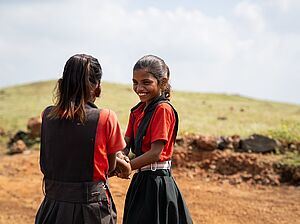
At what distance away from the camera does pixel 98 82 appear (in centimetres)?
261

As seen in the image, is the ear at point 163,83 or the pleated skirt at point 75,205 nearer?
the pleated skirt at point 75,205

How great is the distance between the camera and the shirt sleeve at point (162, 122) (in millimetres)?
3096

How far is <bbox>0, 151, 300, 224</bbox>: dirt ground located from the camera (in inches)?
229

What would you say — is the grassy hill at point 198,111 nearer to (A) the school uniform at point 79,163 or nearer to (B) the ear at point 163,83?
(B) the ear at point 163,83

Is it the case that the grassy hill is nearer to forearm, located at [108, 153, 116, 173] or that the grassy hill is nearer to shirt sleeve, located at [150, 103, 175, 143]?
shirt sleeve, located at [150, 103, 175, 143]

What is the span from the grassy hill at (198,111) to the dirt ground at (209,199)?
1728 millimetres

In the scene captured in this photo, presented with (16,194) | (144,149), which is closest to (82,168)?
(144,149)

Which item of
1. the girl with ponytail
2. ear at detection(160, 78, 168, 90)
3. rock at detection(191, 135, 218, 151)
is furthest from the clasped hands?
rock at detection(191, 135, 218, 151)

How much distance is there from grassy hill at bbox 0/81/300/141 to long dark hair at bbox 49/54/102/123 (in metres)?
6.29

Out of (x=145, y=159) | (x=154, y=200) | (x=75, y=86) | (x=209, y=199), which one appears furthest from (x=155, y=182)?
(x=209, y=199)

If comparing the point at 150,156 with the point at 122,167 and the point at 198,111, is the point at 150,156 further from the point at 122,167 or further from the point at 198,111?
the point at 198,111

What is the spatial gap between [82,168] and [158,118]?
0.75 m

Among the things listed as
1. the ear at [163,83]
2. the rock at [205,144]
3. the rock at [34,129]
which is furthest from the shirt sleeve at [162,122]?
the rock at [34,129]

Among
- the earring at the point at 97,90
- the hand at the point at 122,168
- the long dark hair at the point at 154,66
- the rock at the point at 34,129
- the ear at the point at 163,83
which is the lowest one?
the rock at the point at 34,129
